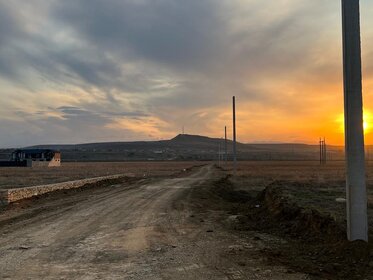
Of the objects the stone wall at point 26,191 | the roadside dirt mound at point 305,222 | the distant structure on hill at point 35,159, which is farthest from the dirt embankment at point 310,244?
the distant structure on hill at point 35,159

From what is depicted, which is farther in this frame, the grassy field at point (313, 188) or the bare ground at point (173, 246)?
the grassy field at point (313, 188)

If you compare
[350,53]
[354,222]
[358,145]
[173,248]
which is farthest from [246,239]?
[350,53]

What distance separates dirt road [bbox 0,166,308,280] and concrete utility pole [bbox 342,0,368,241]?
193 centimetres

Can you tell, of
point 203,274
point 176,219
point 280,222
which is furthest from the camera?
point 176,219

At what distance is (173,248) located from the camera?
9.48 meters

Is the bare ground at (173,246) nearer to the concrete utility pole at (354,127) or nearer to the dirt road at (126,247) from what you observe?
the dirt road at (126,247)

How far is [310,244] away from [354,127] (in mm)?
2777

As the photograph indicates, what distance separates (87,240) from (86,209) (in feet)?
21.9

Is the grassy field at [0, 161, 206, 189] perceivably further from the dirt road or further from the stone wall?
the dirt road

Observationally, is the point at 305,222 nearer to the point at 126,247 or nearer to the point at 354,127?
the point at 354,127

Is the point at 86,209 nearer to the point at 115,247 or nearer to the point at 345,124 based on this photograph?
the point at 115,247

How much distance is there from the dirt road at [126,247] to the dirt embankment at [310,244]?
18.6 inches

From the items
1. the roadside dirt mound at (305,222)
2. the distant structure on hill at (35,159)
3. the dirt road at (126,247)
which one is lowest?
the dirt road at (126,247)

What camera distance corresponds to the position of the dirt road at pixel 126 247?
24.2 ft
